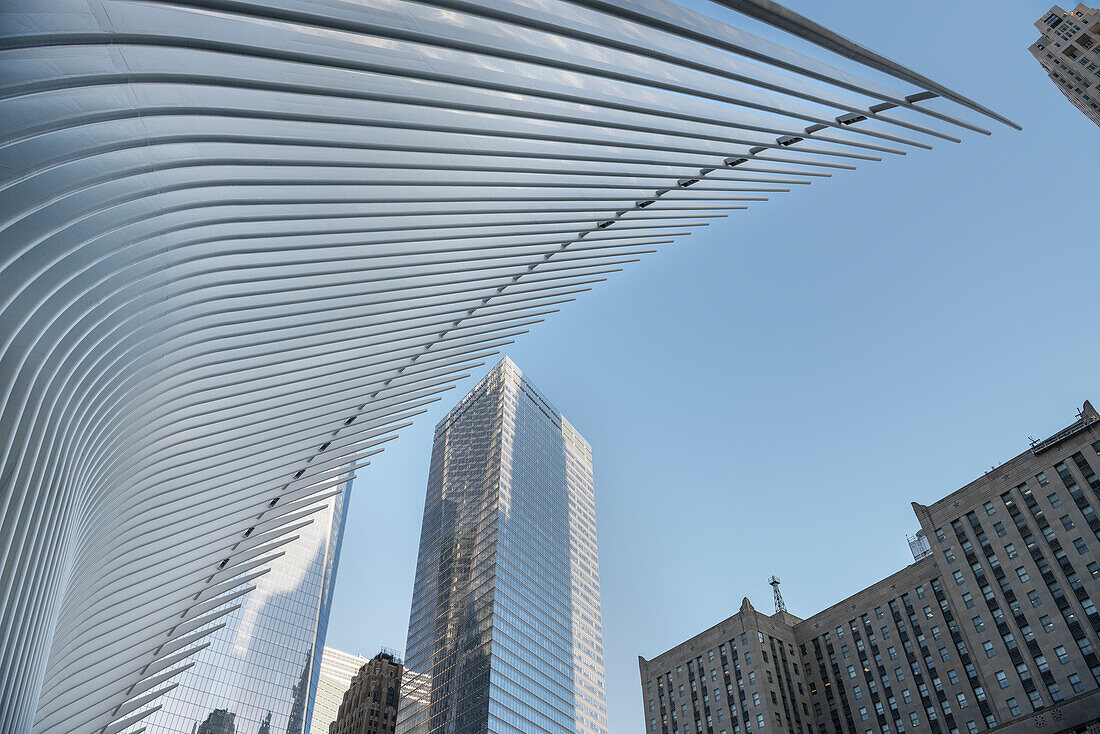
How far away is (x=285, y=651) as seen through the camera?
12694cm

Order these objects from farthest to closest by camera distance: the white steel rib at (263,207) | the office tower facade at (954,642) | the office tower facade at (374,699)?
the office tower facade at (374,699)
the office tower facade at (954,642)
the white steel rib at (263,207)

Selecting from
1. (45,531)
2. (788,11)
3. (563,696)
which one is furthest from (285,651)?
(788,11)

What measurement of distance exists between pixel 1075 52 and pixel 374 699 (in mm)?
155646

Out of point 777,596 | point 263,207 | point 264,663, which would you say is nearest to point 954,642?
point 777,596

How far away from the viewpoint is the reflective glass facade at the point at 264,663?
110625 millimetres

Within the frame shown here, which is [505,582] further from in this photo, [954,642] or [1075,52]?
[1075,52]

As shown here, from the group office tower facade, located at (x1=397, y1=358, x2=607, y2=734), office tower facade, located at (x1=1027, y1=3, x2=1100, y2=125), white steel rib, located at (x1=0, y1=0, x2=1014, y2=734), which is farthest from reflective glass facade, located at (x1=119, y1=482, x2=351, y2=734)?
office tower facade, located at (x1=1027, y1=3, x2=1100, y2=125)

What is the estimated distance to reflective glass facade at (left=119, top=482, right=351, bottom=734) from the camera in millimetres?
110625

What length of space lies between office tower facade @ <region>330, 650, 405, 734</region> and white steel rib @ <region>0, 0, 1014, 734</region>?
377 ft

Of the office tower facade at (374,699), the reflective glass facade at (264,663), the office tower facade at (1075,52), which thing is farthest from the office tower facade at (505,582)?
the office tower facade at (1075,52)

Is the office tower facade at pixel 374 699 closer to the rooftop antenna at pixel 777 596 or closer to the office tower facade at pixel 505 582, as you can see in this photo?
the office tower facade at pixel 505 582

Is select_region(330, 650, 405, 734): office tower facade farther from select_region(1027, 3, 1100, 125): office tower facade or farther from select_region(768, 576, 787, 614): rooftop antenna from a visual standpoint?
select_region(1027, 3, 1100, 125): office tower facade

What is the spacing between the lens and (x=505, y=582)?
114125 mm

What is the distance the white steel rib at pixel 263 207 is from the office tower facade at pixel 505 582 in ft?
288
